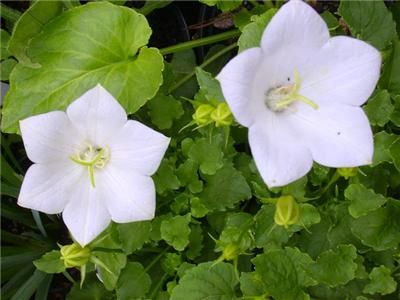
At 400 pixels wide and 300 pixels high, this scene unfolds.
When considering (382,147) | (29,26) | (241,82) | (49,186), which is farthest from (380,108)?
(29,26)

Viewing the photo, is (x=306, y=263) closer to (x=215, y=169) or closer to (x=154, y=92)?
(x=215, y=169)

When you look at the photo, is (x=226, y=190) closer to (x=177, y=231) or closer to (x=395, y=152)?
(x=177, y=231)

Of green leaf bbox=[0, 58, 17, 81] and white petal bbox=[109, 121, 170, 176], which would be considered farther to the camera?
green leaf bbox=[0, 58, 17, 81]

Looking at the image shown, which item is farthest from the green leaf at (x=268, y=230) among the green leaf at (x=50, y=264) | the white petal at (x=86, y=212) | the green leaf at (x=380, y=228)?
the green leaf at (x=50, y=264)

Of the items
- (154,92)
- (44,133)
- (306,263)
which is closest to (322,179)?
(306,263)

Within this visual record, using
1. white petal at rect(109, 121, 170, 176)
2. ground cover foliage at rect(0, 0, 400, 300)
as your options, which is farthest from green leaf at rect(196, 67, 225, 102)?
white petal at rect(109, 121, 170, 176)

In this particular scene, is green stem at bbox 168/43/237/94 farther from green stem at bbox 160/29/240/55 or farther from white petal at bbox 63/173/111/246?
white petal at bbox 63/173/111/246
